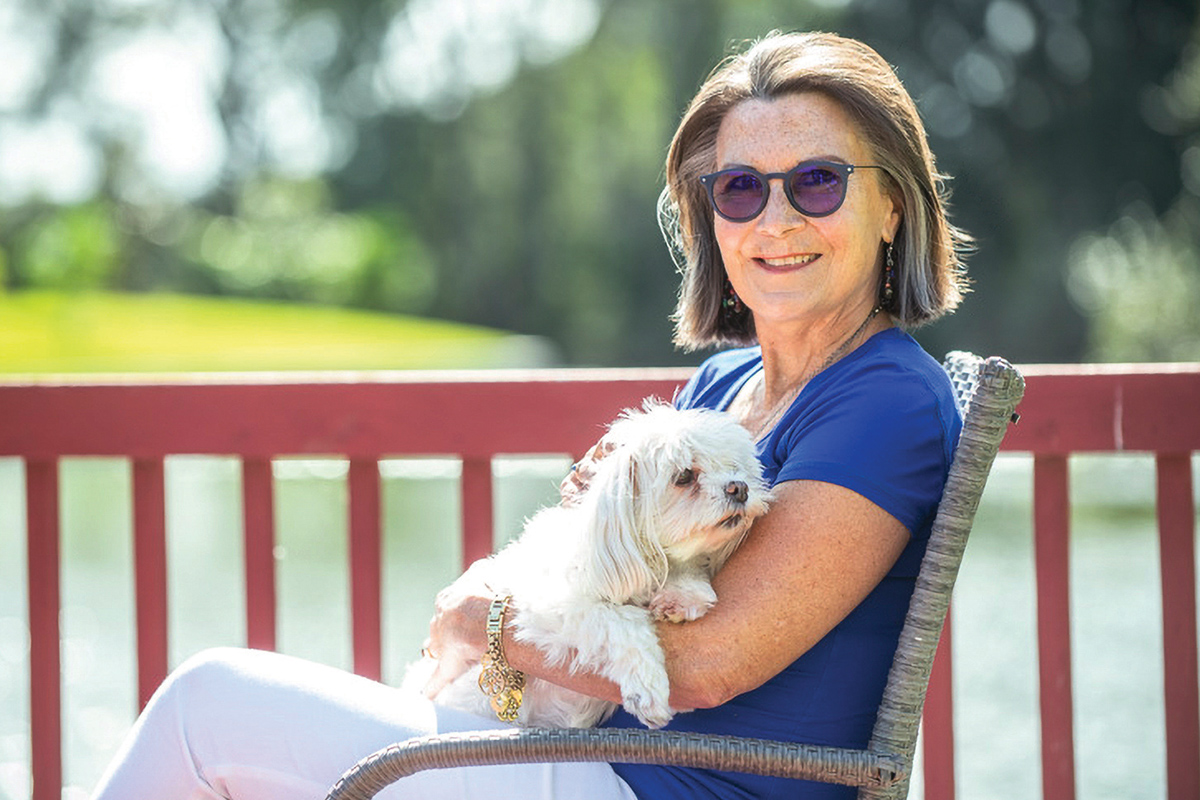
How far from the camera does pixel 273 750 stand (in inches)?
73.7

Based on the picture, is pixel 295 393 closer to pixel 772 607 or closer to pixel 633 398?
pixel 633 398

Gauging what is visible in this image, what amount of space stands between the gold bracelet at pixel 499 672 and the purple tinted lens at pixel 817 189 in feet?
2.64

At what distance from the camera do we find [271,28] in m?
38.0

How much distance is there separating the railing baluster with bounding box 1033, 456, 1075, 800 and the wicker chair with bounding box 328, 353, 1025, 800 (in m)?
0.94

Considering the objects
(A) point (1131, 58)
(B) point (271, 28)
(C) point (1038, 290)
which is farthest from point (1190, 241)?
(B) point (271, 28)

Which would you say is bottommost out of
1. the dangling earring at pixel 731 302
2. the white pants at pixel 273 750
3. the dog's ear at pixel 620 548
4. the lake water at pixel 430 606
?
the lake water at pixel 430 606

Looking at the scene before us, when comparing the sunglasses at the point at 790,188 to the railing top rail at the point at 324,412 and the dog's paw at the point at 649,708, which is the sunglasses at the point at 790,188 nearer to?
the railing top rail at the point at 324,412

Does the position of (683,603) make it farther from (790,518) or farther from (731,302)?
(731,302)

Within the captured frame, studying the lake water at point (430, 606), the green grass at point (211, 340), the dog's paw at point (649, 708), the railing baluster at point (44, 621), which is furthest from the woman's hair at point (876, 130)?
the green grass at point (211, 340)

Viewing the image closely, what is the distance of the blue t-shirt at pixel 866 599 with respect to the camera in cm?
178

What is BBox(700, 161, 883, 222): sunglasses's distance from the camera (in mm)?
2004

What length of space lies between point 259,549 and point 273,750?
3.22ft

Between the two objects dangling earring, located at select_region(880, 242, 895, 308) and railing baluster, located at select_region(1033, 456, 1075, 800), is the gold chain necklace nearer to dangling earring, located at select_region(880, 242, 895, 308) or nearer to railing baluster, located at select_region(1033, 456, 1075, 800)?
dangling earring, located at select_region(880, 242, 895, 308)

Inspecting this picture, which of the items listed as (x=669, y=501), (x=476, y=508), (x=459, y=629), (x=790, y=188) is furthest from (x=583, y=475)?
(x=790, y=188)
